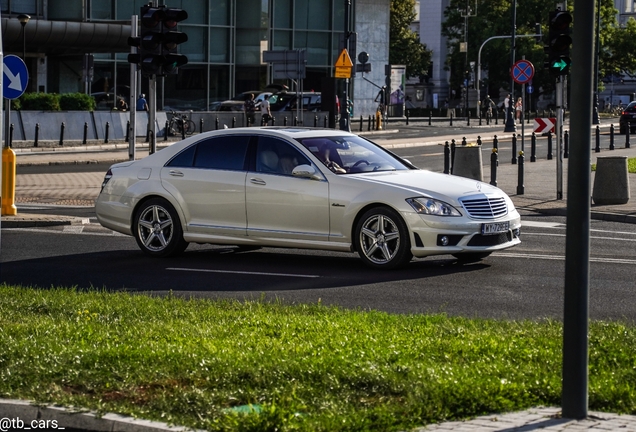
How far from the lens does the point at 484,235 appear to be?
40.8 ft

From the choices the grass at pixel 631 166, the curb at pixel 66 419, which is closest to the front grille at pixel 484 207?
the curb at pixel 66 419

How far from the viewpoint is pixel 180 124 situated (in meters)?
45.4

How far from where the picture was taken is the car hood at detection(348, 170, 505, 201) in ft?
40.8

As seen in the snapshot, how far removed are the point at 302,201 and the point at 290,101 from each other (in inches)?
1582

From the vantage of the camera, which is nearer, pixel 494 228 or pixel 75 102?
pixel 494 228

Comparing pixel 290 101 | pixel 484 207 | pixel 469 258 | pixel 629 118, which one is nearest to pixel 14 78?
pixel 469 258

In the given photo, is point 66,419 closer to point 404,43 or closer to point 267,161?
point 267,161

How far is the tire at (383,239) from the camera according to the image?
12.4m

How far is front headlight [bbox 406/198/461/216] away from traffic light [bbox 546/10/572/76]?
7479 millimetres

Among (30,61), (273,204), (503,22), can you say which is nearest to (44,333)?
(273,204)

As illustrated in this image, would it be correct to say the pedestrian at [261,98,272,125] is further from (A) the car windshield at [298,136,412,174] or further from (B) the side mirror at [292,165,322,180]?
(B) the side mirror at [292,165,322,180]

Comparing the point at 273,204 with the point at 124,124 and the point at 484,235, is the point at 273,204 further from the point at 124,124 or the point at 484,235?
the point at 124,124

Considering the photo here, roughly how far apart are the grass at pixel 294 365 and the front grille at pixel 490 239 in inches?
132

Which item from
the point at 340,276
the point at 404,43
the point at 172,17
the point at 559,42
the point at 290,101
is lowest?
the point at 340,276
